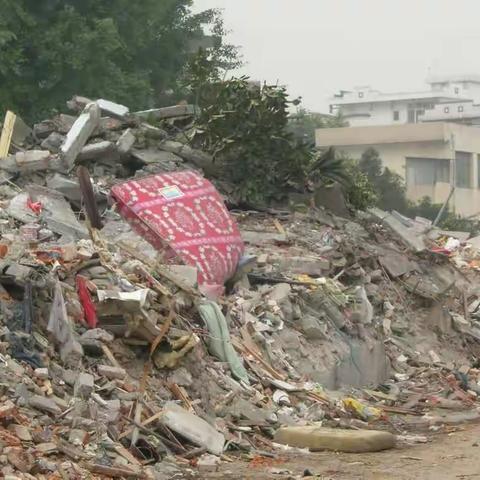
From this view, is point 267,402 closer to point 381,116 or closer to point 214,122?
point 214,122

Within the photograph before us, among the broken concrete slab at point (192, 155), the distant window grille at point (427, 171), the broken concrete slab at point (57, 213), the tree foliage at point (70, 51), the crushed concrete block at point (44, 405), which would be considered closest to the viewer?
the crushed concrete block at point (44, 405)

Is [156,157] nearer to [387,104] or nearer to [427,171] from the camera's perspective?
[427,171]

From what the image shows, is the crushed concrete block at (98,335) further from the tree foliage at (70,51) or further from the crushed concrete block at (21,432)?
the tree foliage at (70,51)

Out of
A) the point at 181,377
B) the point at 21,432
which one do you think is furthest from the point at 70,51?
the point at 21,432

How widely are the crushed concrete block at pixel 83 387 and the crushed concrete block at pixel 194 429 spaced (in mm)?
610

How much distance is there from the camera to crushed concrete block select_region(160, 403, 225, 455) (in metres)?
9.22

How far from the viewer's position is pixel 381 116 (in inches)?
3391

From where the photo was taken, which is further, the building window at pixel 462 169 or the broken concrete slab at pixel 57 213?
the building window at pixel 462 169

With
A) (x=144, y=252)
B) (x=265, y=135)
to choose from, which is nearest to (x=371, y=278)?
(x=265, y=135)

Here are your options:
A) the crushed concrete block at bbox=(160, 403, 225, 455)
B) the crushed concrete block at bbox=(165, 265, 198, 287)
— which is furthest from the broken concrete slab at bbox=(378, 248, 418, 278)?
the crushed concrete block at bbox=(160, 403, 225, 455)

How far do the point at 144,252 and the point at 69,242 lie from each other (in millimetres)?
1094

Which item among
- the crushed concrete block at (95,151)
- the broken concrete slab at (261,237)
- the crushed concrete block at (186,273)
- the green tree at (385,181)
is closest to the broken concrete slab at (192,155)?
the crushed concrete block at (95,151)

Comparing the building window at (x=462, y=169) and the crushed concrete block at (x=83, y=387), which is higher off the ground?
the crushed concrete block at (x=83, y=387)

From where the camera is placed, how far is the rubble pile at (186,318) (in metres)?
9.01
